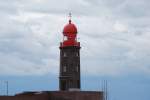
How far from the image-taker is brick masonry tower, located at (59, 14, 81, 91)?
85.9 meters

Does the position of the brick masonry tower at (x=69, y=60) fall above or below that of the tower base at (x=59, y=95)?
above

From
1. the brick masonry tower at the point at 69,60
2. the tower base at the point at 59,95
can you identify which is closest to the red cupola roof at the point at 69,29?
the brick masonry tower at the point at 69,60

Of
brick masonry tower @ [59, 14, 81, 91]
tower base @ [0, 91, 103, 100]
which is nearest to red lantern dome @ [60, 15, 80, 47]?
brick masonry tower @ [59, 14, 81, 91]

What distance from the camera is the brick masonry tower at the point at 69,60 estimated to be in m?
85.9

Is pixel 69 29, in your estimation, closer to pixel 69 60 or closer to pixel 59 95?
pixel 69 60

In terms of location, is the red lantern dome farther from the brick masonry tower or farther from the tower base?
the tower base

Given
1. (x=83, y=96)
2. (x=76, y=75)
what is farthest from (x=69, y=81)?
(x=83, y=96)

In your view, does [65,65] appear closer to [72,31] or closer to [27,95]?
[72,31]

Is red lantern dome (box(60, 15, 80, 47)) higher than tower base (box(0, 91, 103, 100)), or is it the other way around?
red lantern dome (box(60, 15, 80, 47))

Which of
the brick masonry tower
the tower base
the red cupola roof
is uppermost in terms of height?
the red cupola roof

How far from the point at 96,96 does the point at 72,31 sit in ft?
32.5

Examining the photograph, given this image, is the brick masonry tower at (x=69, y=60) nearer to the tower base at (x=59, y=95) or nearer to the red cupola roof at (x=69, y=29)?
the red cupola roof at (x=69, y=29)

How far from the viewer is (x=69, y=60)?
284ft

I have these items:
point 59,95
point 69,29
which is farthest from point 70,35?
point 59,95
